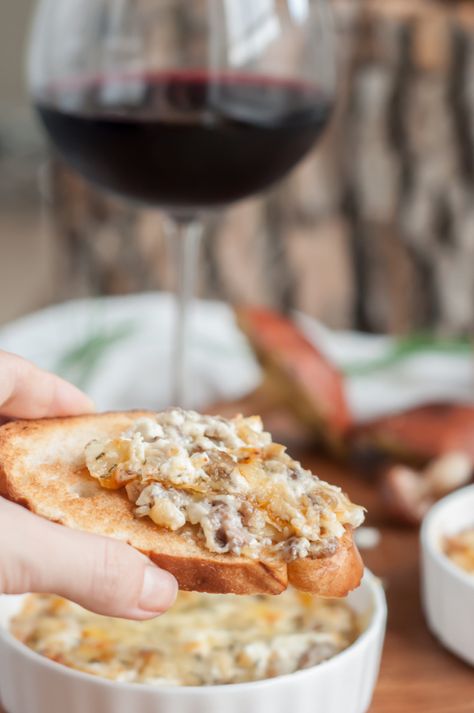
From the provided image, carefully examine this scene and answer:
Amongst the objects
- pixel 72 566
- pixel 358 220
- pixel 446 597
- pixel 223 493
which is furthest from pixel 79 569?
pixel 358 220

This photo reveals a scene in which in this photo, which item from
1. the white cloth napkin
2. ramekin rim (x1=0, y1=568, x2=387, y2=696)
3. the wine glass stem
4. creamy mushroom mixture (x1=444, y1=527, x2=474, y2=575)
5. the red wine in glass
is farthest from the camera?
the white cloth napkin

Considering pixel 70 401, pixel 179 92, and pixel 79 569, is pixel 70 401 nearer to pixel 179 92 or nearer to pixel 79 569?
pixel 79 569

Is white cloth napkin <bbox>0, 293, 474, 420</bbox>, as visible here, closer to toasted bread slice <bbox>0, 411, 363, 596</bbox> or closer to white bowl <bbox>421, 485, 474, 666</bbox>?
white bowl <bbox>421, 485, 474, 666</bbox>

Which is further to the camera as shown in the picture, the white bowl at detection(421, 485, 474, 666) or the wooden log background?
the wooden log background

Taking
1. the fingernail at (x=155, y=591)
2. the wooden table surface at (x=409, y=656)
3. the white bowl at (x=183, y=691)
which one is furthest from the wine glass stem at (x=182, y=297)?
the fingernail at (x=155, y=591)

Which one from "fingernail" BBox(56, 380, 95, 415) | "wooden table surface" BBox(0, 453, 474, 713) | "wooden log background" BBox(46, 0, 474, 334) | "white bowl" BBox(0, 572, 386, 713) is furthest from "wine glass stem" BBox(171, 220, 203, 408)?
"wooden log background" BBox(46, 0, 474, 334)

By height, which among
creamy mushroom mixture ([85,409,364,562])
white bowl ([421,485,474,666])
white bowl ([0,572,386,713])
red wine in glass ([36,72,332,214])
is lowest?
white bowl ([421,485,474,666])

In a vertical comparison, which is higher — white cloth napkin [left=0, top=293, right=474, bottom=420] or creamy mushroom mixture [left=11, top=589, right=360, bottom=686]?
creamy mushroom mixture [left=11, top=589, right=360, bottom=686]
